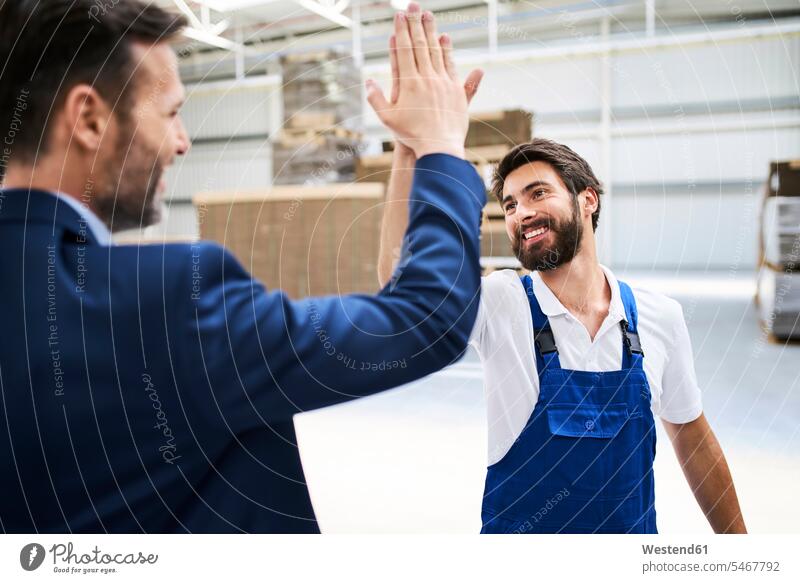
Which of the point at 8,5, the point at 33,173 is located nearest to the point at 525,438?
the point at 33,173

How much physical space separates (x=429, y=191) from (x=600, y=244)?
1.89 ft

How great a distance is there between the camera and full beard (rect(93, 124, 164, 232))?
2.41ft

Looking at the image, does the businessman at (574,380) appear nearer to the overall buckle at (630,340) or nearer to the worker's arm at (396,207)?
the overall buckle at (630,340)

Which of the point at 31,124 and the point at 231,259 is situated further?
the point at 31,124

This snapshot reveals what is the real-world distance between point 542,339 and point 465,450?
95 centimetres

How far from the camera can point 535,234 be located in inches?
41.6

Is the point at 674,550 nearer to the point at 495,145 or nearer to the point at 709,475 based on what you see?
the point at 709,475

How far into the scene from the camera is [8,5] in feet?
2.59

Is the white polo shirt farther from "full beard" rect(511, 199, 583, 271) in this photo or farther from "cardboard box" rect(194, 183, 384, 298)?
"cardboard box" rect(194, 183, 384, 298)

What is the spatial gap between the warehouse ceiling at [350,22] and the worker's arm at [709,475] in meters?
0.70

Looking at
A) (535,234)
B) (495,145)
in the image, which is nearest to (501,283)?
(535,234)

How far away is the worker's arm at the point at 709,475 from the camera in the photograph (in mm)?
1069

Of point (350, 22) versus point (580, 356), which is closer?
point (580, 356)

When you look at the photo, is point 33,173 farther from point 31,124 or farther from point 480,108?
point 480,108
